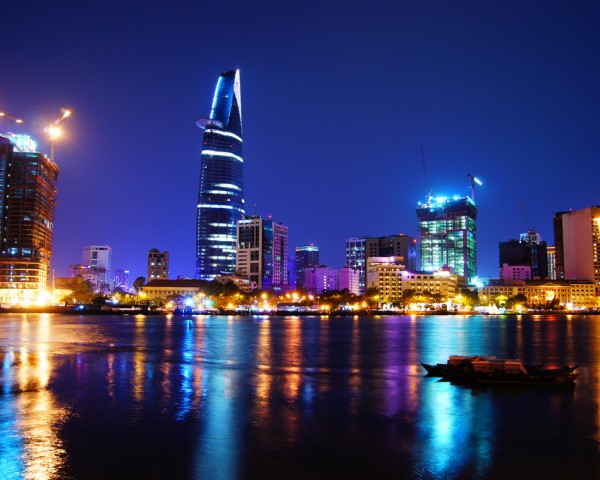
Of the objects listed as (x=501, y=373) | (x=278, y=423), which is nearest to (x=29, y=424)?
(x=278, y=423)

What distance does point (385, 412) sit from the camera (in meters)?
28.5

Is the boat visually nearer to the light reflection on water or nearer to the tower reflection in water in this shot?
the light reflection on water

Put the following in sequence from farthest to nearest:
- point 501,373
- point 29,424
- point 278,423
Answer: point 501,373, point 278,423, point 29,424

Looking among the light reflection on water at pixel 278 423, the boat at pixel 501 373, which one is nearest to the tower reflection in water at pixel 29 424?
the light reflection on water at pixel 278 423

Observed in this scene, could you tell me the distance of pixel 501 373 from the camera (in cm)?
3575

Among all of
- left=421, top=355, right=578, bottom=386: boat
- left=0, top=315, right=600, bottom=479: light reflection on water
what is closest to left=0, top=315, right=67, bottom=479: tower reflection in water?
left=0, top=315, right=600, bottom=479: light reflection on water

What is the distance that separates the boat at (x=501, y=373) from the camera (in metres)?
35.4

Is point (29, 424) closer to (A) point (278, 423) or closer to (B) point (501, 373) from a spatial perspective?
(A) point (278, 423)

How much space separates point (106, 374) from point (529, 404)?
93.1 feet

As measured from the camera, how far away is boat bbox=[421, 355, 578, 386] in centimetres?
3544

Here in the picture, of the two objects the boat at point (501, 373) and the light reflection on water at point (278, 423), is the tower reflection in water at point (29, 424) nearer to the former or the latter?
the light reflection on water at point (278, 423)

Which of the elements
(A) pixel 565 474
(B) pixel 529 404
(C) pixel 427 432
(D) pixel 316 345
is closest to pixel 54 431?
(C) pixel 427 432

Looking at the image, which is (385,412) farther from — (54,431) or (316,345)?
(316,345)

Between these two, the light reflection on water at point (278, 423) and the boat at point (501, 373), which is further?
the boat at point (501, 373)
